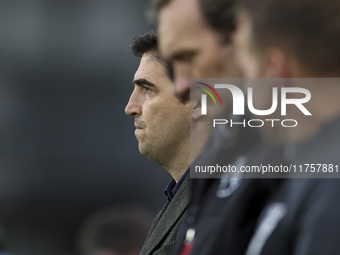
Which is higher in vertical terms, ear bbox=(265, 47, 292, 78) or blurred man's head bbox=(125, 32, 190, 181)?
blurred man's head bbox=(125, 32, 190, 181)

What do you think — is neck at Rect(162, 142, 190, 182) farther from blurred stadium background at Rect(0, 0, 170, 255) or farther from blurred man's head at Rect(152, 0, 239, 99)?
blurred stadium background at Rect(0, 0, 170, 255)

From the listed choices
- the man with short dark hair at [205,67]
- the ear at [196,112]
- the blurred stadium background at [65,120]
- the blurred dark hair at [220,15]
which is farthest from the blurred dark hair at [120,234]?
the blurred stadium background at [65,120]

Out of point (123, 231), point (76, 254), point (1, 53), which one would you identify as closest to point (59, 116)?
point (1, 53)

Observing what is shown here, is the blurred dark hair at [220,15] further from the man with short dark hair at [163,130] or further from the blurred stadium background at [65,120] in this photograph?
Result: the blurred stadium background at [65,120]

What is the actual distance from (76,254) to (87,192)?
4.95 feet

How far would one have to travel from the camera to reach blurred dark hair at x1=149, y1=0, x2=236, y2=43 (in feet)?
5.99

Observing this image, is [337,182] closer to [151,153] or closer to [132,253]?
[151,153]

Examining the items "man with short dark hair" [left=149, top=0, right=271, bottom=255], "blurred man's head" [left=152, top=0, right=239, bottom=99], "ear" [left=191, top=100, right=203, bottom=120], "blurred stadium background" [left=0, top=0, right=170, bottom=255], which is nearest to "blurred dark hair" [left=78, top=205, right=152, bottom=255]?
"ear" [left=191, top=100, right=203, bottom=120]

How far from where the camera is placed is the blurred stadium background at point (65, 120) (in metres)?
14.5

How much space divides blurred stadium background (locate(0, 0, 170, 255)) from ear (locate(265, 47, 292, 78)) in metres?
12.8

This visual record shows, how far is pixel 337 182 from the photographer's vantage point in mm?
1468

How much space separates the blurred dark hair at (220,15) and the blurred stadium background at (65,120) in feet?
40.8

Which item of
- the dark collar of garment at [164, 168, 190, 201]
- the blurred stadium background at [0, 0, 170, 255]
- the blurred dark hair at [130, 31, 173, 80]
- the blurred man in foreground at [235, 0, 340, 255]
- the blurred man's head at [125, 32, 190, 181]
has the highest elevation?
the blurred stadium background at [0, 0, 170, 255]

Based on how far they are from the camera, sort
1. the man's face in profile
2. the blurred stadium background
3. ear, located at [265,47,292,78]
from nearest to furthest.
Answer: ear, located at [265,47,292,78]
the man's face in profile
the blurred stadium background
